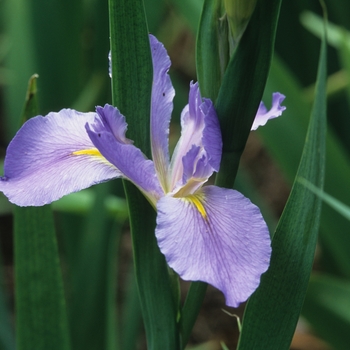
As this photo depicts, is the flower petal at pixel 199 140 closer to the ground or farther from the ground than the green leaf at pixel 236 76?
closer to the ground

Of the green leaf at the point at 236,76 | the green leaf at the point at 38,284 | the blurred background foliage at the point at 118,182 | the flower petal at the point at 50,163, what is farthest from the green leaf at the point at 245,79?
the blurred background foliage at the point at 118,182

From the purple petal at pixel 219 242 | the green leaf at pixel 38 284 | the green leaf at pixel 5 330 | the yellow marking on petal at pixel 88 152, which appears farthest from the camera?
the green leaf at pixel 5 330

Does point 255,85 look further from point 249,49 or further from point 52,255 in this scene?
point 52,255

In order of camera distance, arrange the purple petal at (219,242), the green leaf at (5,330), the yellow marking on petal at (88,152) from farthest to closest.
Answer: the green leaf at (5,330)
the yellow marking on petal at (88,152)
the purple petal at (219,242)

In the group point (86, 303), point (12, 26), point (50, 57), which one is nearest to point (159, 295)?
point (86, 303)

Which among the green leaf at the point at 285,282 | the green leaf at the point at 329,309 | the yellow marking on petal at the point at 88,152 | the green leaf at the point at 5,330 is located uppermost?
the yellow marking on petal at the point at 88,152

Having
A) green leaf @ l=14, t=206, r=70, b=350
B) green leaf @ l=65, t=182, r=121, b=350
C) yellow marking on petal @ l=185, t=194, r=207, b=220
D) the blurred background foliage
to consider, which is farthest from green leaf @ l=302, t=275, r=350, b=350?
yellow marking on petal @ l=185, t=194, r=207, b=220

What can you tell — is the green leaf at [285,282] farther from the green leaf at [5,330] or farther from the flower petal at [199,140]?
the green leaf at [5,330]

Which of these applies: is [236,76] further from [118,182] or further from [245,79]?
[118,182]

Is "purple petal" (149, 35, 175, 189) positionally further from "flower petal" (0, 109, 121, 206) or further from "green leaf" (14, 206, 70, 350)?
"green leaf" (14, 206, 70, 350)
